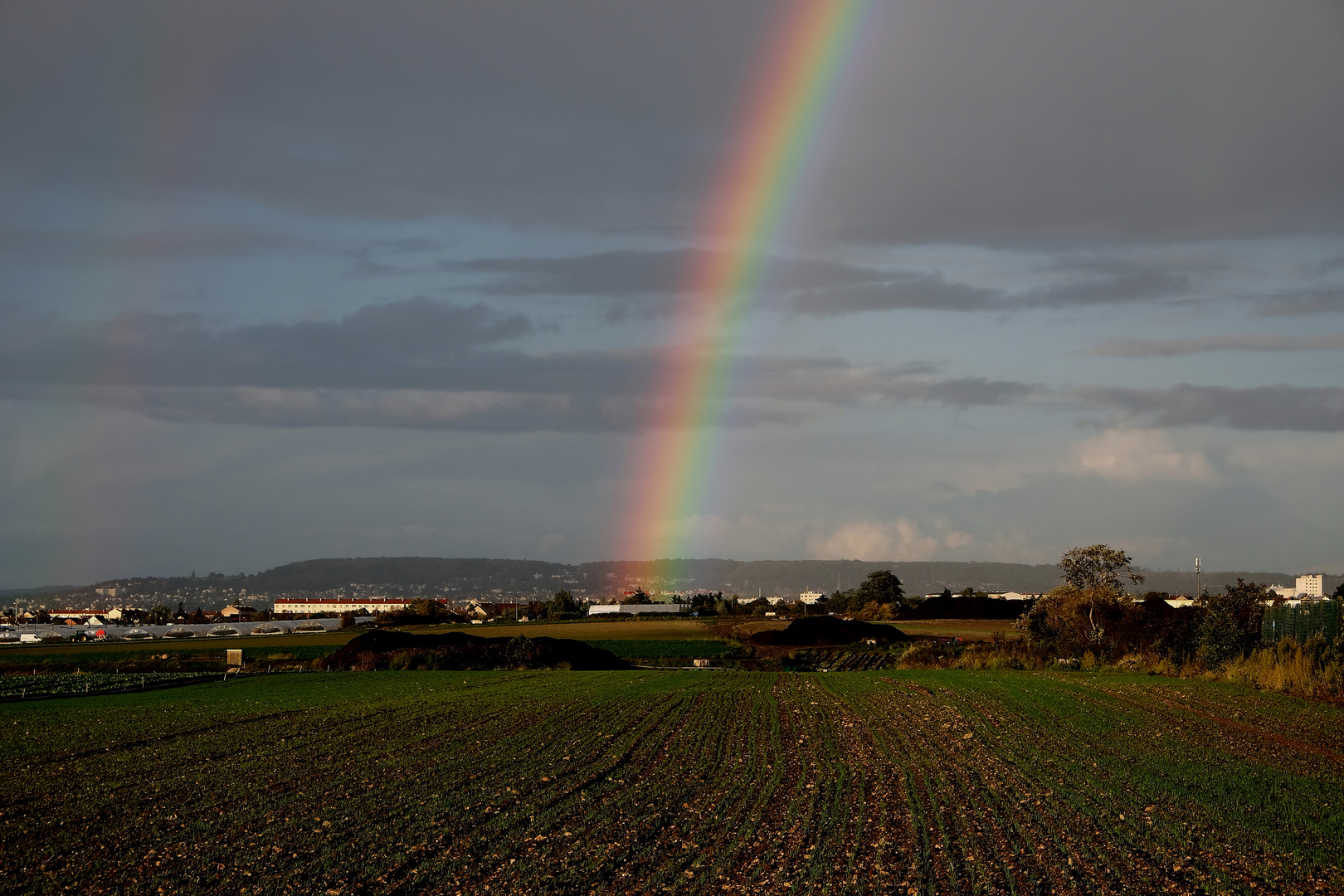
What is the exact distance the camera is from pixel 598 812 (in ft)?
45.5

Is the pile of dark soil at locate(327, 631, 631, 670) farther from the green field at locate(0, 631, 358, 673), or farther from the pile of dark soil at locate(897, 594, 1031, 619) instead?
the pile of dark soil at locate(897, 594, 1031, 619)

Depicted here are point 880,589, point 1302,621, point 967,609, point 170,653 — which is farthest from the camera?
point 880,589

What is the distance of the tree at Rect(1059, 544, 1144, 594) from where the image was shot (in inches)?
2172

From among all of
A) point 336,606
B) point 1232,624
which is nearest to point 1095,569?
point 1232,624

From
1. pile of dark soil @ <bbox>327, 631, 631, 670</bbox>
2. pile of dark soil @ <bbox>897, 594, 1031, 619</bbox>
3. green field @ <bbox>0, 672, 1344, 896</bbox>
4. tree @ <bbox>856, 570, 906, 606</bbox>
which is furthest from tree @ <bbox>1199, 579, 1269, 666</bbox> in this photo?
tree @ <bbox>856, 570, 906, 606</bbox>

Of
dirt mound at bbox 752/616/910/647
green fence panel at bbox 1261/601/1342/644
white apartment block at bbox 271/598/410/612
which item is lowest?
white apartment block at bbox 271/598/410/612

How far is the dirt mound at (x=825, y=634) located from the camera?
77.6 meters

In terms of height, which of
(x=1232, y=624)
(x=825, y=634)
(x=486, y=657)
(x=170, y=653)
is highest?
(x=1232, y=624)

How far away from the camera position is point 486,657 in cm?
5428

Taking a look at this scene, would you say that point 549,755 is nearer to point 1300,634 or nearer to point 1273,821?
point 1273,821

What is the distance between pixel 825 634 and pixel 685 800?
66106mm

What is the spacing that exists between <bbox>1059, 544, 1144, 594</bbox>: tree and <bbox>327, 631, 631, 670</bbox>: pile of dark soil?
2169 centimetres

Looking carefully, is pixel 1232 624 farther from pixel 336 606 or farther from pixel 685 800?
pixel 336 606

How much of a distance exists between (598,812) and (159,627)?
111445 millimetres
